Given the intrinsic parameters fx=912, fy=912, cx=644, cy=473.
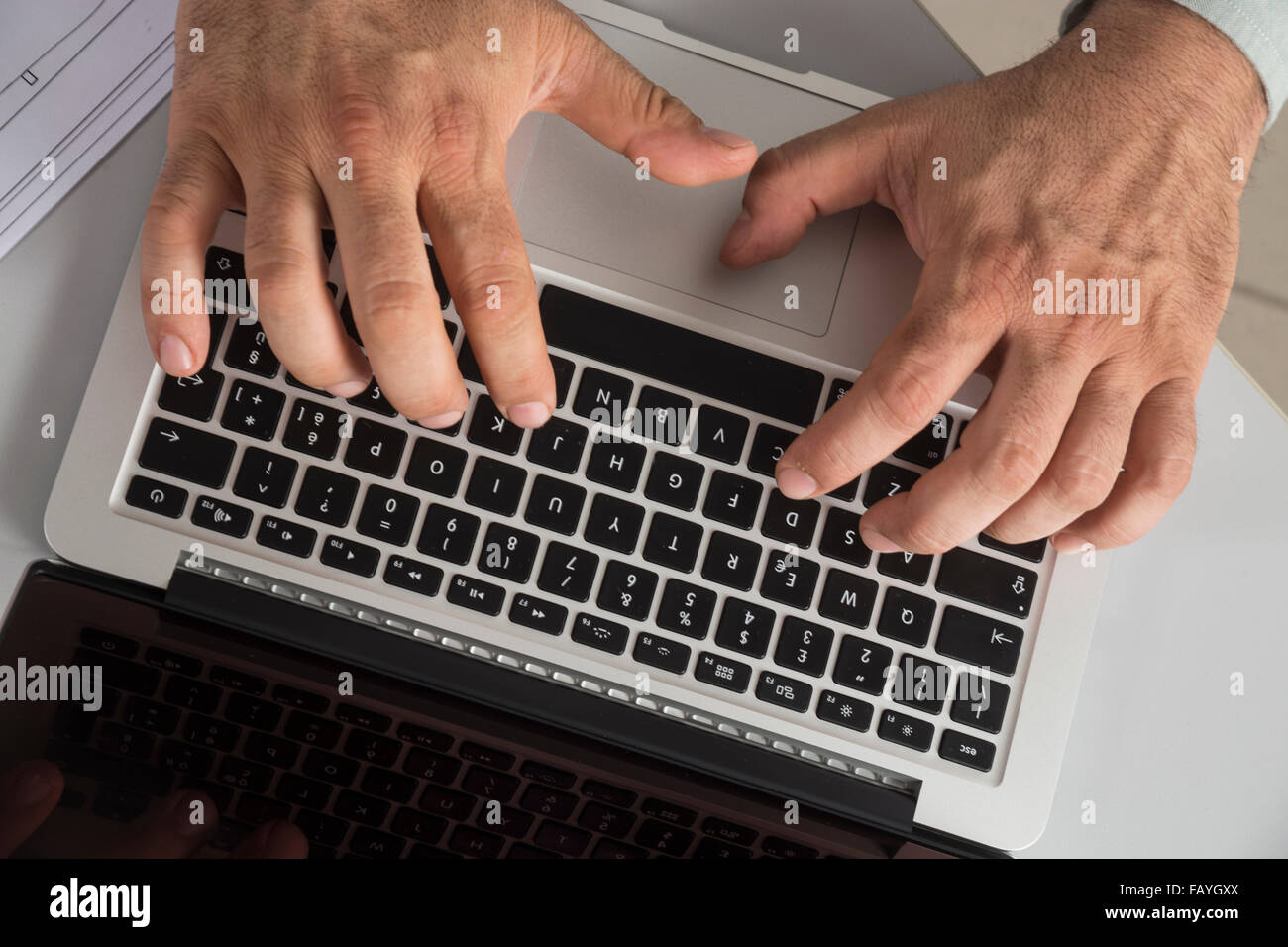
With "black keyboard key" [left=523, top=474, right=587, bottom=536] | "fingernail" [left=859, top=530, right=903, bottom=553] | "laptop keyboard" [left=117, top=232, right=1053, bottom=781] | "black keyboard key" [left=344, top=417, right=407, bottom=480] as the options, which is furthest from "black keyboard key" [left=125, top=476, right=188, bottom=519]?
"fingernail" [left=859, top=530, right=903, bottom=553]

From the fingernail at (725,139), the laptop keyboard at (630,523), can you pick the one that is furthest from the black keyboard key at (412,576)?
the fingernail at (725,139)

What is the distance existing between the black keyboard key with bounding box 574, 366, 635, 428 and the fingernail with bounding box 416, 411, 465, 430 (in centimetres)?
7

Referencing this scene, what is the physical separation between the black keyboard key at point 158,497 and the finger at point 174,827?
0.17 m

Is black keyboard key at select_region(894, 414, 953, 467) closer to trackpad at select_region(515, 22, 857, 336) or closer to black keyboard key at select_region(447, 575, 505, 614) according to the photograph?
trackpad at select_region(515, 22, 857, 336)

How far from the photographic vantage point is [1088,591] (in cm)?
58

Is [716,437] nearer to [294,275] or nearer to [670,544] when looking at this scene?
[670,544]

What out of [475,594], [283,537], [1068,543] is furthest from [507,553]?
[1068,543]

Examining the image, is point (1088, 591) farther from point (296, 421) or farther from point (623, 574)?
point (296, 421)

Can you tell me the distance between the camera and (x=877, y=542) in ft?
1.85

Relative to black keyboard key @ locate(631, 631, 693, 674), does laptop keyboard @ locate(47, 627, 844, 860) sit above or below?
below

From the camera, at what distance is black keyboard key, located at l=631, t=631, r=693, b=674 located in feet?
1.85

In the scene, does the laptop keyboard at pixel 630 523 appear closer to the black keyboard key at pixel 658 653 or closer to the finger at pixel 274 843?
the black keyboard key at pixel 658 653

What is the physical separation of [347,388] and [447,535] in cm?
11
